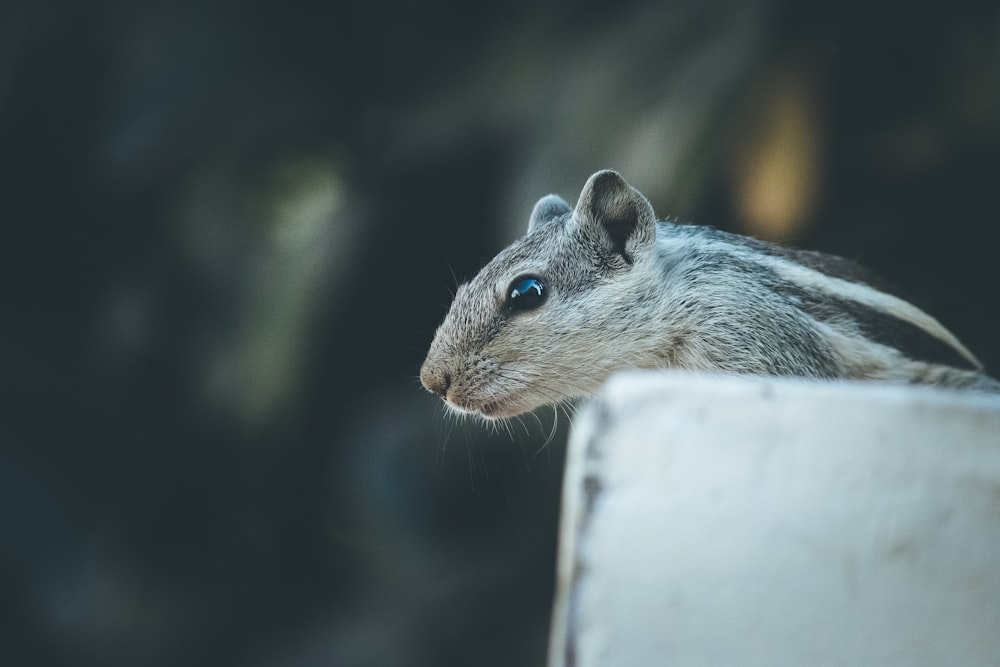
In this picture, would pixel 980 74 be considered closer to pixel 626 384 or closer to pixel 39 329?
pixel 626 384

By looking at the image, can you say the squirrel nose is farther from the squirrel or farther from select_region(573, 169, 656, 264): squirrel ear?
select_region(573, 169, 656, 264): squirrel ear

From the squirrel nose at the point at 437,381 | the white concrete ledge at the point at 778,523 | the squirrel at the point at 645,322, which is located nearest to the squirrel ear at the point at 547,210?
the squirrel at the point at 645,322

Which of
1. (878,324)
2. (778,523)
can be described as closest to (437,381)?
(878,324)

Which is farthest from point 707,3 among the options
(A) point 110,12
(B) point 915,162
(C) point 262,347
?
(A) point 110,12

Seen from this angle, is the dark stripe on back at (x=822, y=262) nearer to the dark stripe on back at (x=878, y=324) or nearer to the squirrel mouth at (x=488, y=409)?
the dark stripe on back at (x=878, y=324)

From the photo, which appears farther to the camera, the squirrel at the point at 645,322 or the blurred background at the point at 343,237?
the blurred background at the point at 343,237

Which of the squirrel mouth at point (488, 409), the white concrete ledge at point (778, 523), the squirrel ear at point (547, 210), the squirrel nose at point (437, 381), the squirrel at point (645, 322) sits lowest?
the white concrete ledge at point (778, 523)

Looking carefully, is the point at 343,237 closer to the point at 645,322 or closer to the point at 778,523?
the point at 645,322
